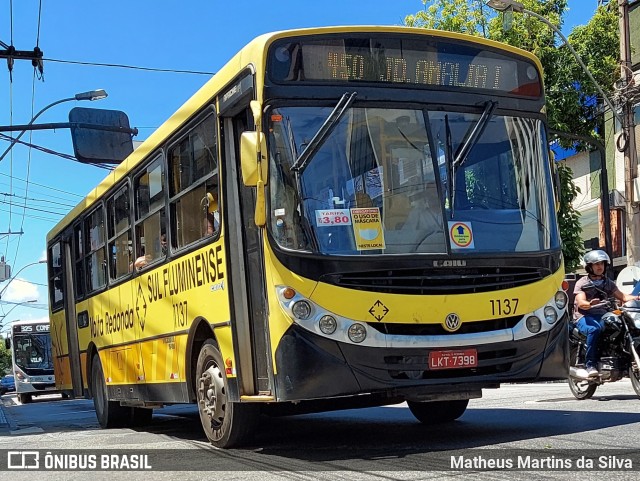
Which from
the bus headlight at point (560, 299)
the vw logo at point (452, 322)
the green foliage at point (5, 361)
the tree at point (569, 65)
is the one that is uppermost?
the tree at point (569, 65)

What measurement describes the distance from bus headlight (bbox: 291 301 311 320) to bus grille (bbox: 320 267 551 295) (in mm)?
217

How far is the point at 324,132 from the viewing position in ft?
22.1

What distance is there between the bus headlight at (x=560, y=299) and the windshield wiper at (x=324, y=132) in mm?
2297

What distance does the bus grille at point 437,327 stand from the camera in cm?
655

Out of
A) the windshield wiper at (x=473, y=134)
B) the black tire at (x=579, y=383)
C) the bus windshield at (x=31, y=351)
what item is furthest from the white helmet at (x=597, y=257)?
the bus windshield at (x=31, y=351)

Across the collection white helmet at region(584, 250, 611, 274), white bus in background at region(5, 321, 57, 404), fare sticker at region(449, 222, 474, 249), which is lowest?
white bus in background at region(5, 321, 57, 404)

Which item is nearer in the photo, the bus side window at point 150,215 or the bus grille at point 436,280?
the bus grille at point 436,280

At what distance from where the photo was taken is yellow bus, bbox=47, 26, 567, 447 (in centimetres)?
654

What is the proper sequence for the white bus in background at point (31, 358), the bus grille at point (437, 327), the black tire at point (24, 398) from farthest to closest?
1. the black tire at point (24, 398)
2. the white bus in background at point (31, 358)
3. the bus grille at point (437, 327)

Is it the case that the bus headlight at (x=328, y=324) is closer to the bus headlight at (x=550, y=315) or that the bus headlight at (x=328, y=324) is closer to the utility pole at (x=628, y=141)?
the bus headlight at (x=550, y=315)

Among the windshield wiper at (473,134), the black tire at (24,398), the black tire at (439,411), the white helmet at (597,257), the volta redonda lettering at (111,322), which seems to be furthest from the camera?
the black tire at (24,398)

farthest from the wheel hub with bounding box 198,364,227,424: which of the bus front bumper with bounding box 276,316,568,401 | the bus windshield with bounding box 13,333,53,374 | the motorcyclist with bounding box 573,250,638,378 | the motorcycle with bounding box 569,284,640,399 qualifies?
the bus windshield with bounding box 13,333,53,374

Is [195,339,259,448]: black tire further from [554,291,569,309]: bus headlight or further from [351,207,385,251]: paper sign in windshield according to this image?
[554,291,569,309]: bus headlight

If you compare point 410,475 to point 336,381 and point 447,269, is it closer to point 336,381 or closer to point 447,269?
point 336,381
